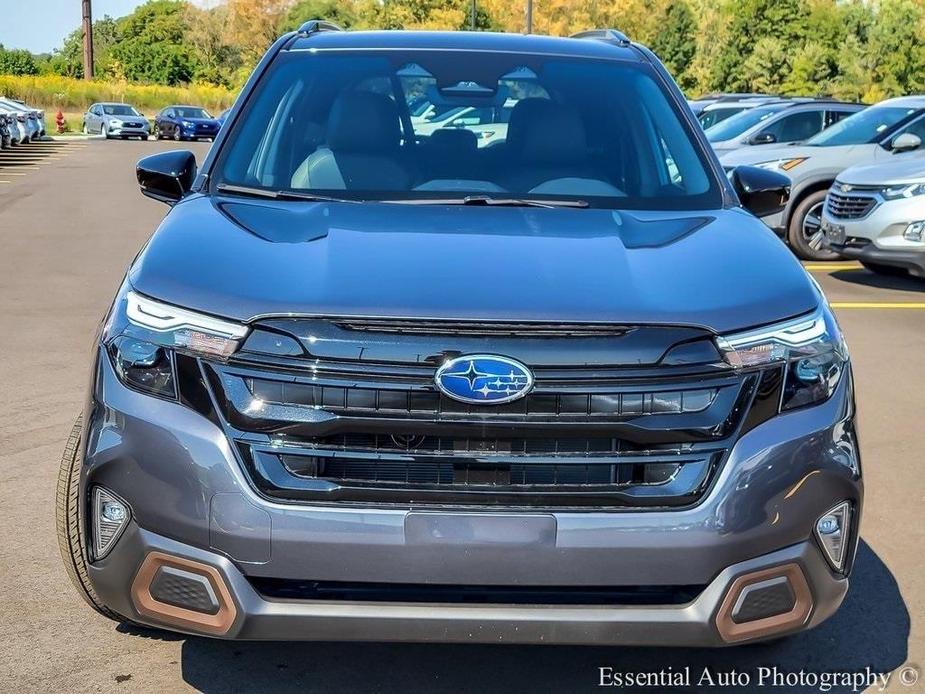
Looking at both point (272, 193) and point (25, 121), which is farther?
point (25, 121)

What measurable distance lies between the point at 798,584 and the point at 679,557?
0.35m

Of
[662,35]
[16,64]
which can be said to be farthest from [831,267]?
[16,64]

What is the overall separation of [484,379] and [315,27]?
272 centimetres

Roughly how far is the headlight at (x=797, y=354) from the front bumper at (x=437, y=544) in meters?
0.12

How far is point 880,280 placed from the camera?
458 inches

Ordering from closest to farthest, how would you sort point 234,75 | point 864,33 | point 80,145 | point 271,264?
point 271,264
point 80,145
point 864,33
point 234,75

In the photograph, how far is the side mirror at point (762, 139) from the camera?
47.0ft

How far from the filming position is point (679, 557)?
2678 millimetres

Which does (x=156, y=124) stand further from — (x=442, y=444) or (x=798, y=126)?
(x=442, y=444)

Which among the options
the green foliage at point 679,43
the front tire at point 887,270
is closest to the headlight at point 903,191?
the front tire at point 887,270

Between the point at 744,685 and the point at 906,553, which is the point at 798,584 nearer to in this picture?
the point at 744,685

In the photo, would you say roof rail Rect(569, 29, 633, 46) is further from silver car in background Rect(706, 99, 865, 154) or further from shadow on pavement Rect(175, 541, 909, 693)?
silver car in background Rect(706, 99, 865, 154)

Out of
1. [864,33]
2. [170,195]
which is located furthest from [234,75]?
[170,195]

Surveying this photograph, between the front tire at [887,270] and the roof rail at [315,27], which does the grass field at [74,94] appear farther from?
the roof rail at [315,27]
